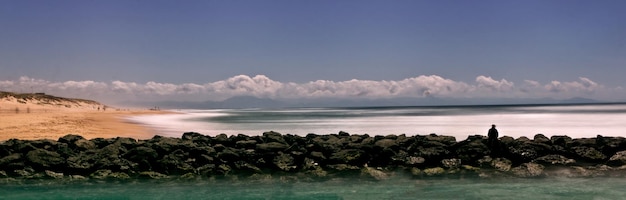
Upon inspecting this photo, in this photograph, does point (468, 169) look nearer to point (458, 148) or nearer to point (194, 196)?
point (458, 148)

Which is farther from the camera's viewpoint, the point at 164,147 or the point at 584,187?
the point at 164,147

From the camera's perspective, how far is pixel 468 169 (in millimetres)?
17594

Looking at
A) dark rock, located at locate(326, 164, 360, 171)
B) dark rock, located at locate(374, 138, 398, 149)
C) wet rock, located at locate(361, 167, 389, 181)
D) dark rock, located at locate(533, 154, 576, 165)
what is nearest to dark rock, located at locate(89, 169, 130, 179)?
dark rock, located at locate(326, 164, 360, 171)

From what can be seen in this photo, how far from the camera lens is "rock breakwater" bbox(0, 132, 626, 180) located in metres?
17.1

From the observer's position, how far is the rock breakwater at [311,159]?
17.1m

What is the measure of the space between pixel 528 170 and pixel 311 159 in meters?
6.96

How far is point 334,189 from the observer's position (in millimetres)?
15102

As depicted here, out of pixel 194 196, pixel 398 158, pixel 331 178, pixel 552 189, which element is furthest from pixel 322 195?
pixel 552 189

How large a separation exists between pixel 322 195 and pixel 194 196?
3.42m

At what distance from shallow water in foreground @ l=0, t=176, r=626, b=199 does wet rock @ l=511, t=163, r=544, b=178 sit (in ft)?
1.94

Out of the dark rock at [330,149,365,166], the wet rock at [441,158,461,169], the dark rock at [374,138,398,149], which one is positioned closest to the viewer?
the wet rock at [441,158,461,169]

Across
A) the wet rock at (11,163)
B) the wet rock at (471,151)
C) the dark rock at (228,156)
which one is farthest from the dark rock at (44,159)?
the wet rock at (471,151)

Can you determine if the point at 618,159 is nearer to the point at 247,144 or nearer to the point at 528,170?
the point at 528,170

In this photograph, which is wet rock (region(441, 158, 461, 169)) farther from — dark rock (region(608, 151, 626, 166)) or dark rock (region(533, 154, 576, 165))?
dark rock (region(608, 151, 626, 166))
